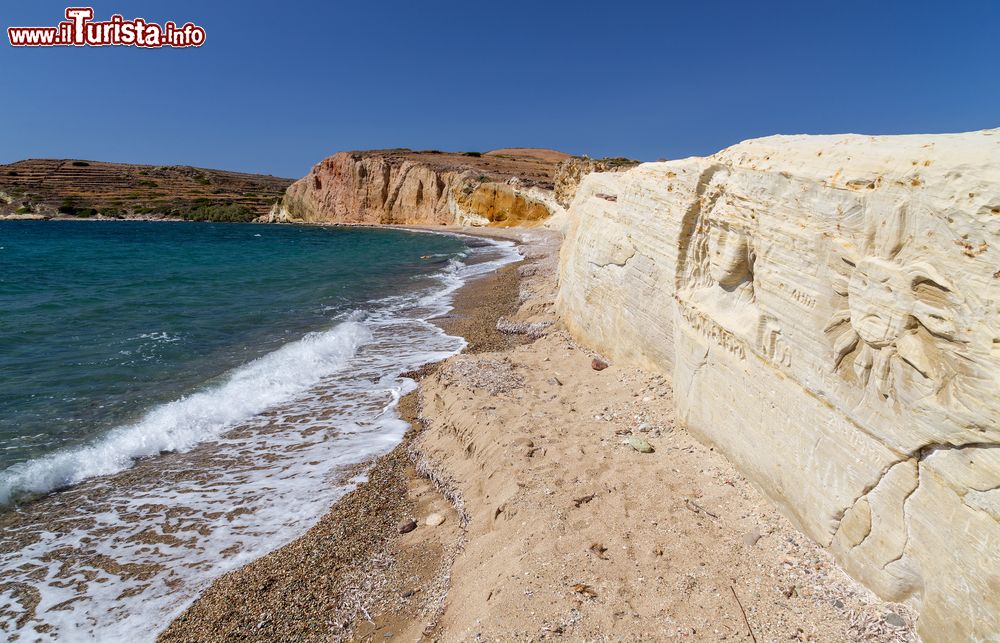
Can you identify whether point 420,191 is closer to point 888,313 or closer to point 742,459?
point 742,459

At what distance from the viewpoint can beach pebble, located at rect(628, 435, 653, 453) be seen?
459 cm

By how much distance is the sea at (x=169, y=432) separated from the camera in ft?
14.1

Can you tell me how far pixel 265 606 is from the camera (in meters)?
3.81

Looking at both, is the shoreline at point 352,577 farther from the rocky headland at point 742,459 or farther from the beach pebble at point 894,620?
the beach pebble at point 894,620

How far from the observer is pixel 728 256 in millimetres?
4055

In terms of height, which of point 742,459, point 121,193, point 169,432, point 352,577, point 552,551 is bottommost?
point 352,577

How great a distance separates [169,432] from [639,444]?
611cm

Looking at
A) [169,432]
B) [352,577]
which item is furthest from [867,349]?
[169,432]

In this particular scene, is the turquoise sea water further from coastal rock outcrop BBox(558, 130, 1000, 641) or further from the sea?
coastal rock outcrop BBox(558, 130, 1000, 641)

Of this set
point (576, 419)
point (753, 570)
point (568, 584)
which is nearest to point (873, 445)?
point (753, 570)

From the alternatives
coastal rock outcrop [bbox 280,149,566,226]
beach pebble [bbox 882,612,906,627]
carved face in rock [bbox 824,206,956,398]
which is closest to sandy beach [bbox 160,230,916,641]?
beach pebble [bbox 882,612,906,627]

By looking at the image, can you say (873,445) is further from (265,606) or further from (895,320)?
(265,606)

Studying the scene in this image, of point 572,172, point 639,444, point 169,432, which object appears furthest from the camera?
point 572,172

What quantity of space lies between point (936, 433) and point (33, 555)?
6830 mm
